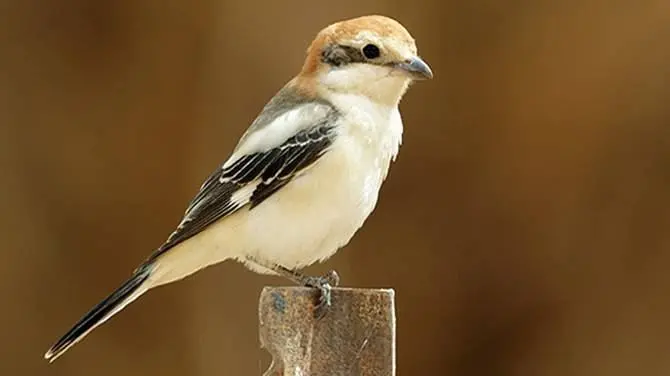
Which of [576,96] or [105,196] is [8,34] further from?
[576,96]

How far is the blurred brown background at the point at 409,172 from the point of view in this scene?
297cm

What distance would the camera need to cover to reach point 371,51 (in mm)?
1873

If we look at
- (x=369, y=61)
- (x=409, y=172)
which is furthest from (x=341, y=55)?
(x=409, y=172)

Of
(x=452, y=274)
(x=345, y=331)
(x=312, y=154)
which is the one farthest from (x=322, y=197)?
(x=452, y=274)

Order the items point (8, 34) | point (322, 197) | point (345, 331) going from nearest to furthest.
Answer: point (345, 331) < point (322, 197) < point (8, 34)

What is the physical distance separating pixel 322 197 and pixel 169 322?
1349mm

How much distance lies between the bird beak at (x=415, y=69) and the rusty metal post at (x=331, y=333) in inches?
16.9

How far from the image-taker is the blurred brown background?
Answer: 117 inches

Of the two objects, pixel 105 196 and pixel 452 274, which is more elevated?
pixel 105 196

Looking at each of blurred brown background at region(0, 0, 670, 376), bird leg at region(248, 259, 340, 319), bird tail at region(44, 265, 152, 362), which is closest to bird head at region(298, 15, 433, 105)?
bird leg at region(248, 259, 340, 319)

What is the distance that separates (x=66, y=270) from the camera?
303 centimetres

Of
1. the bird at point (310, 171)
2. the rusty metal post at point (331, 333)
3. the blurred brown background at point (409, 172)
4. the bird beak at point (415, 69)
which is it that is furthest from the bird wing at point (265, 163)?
the blurred brown background at point (409, 172)

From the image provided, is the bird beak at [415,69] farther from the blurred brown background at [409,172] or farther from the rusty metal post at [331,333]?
the blurred brown background at [409,172]

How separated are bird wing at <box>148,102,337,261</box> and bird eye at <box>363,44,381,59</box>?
0.33ft
